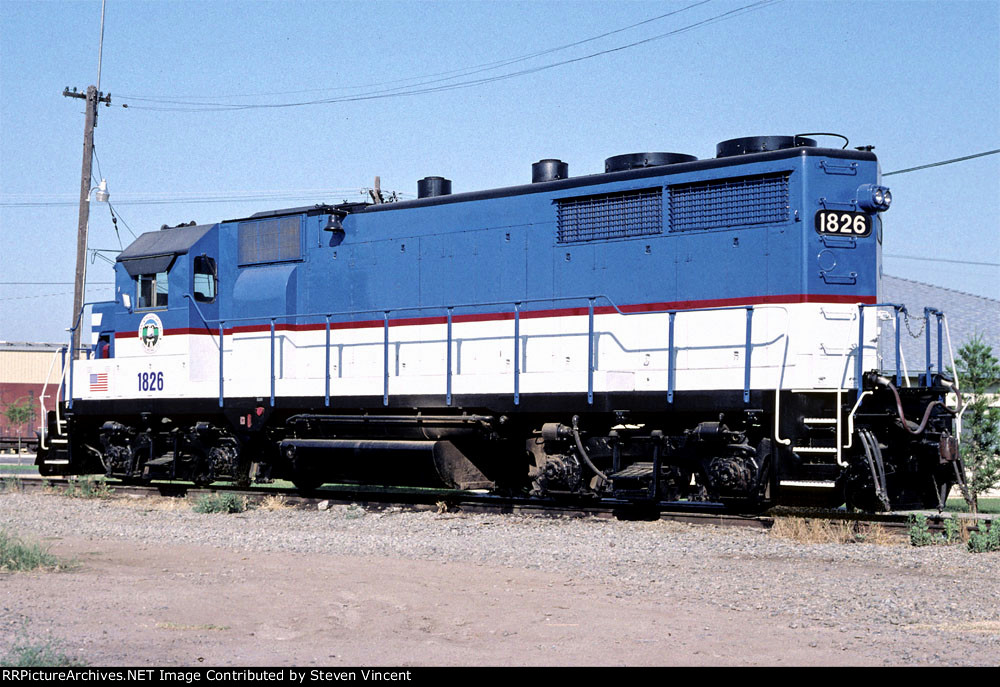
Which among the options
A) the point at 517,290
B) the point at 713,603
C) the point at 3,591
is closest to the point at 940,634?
the point at 713,603

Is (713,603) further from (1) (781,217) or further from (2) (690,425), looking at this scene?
(1) (781,217)

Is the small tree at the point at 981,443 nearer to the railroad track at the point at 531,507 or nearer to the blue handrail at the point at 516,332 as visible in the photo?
the railroad track at the point at 531,507

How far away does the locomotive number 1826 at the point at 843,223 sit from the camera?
36.0 ft

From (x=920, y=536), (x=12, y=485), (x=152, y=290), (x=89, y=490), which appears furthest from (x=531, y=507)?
(x=12, y=485)

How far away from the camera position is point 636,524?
1143cm

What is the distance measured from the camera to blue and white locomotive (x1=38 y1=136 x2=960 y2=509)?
10.9m

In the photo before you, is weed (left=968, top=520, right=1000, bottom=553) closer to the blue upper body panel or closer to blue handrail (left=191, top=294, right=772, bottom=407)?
blue handrail (left=191, top=294, right=772, bottom=407)

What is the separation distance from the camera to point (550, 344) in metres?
12.4

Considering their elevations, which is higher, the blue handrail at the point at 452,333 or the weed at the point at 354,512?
the blue handrail at the point at 452,333

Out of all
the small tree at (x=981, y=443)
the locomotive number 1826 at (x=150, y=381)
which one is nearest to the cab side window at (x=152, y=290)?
the locomotive number 1826 at (x=150, y=381)

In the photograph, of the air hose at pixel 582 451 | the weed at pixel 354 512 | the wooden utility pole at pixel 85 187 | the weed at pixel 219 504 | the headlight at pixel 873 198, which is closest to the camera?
the headlight at pixel 873 198

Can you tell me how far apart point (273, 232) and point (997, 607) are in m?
10.5

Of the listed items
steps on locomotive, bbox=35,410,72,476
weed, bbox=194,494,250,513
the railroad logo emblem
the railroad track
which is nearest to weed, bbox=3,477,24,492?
steps on locomotive, bbox=35,410,72,476

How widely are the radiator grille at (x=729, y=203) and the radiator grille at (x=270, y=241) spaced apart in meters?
5.44
